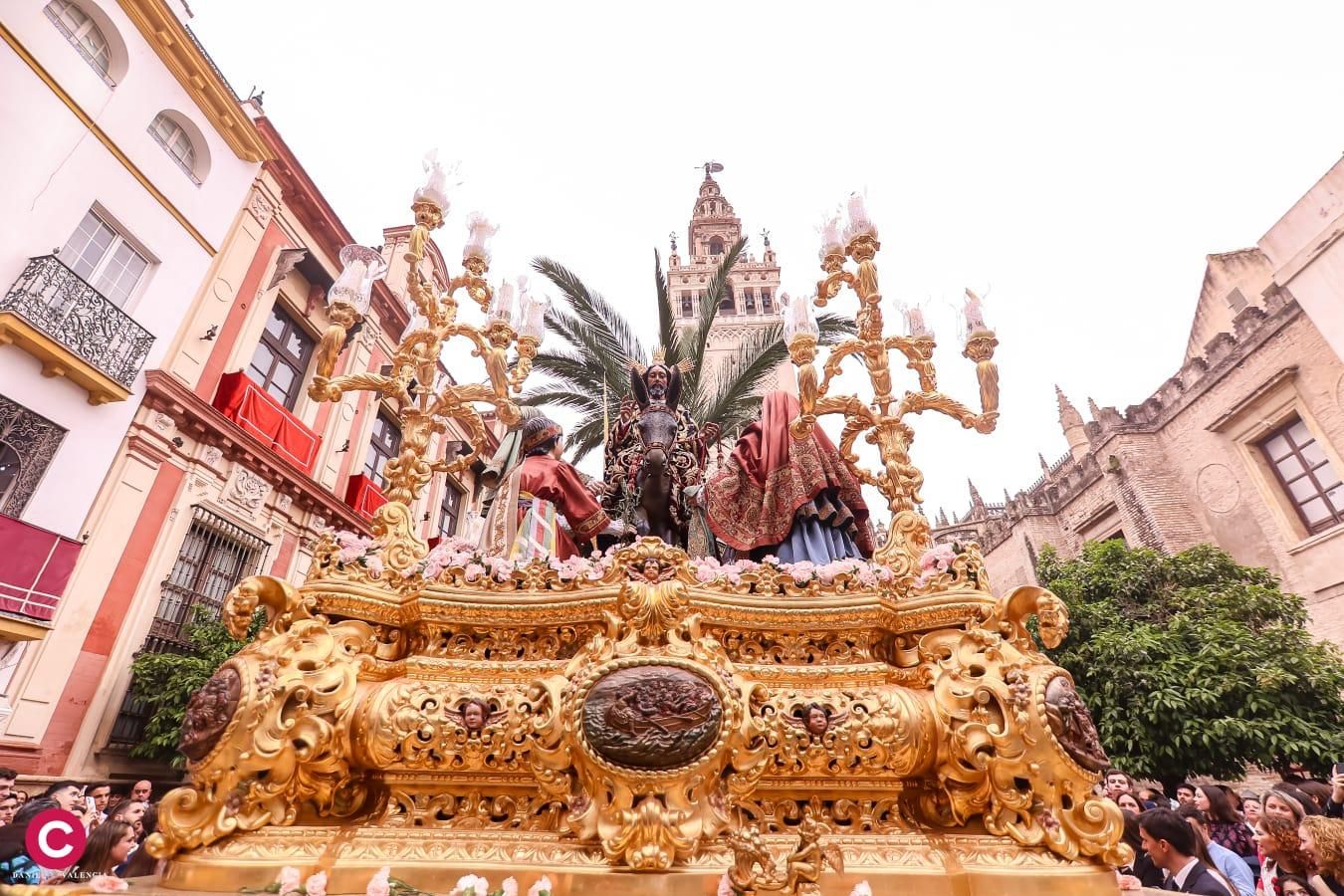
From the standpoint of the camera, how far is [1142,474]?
1655 centimetres

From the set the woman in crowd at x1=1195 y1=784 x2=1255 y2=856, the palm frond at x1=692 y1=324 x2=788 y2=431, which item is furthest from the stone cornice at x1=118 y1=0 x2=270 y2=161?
the woman in crowd at x1=1195 y1=784 x2=1255 y2=856

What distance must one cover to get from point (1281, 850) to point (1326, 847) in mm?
1023

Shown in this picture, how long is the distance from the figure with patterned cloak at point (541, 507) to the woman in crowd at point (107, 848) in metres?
2.77

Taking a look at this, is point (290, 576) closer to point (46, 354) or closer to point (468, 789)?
point (46, 354)

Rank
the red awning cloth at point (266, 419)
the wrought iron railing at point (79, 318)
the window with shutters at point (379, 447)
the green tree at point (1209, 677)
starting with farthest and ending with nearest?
the window with shutters at point (379, 447)
the red awning cloth at point (266, 419)
the green tree at point (1209, 677)
the wrought iron railing at point (79, 318)

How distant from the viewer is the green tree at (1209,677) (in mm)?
8570

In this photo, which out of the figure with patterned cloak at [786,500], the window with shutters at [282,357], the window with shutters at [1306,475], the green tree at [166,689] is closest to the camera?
the figure with patterned cloak at [786,500]

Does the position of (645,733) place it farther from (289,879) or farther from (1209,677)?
(1209,677)

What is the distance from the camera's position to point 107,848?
3.84 meters

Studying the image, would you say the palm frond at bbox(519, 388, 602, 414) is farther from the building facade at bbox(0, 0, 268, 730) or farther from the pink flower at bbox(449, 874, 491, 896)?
the pink flower at bbox(449, 874, 491, 896)

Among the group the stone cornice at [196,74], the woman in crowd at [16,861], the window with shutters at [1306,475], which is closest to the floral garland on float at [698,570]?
the woman in crowd at [16,861]

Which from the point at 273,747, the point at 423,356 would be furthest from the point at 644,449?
the point at 273,747

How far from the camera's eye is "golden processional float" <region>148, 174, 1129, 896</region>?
250 cm

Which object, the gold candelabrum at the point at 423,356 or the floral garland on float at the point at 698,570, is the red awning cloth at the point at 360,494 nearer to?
the gold candelabrum at the point at 423,356
